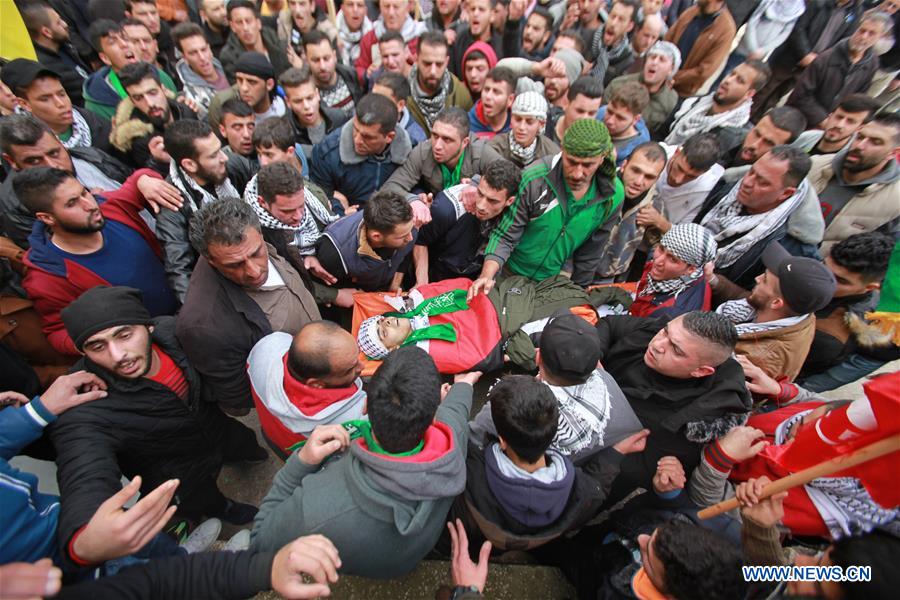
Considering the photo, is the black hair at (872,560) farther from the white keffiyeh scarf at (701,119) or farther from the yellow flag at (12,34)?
the yellow flag at (12,34)

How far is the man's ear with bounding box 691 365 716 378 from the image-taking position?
216cm

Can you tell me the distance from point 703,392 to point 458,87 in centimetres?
445

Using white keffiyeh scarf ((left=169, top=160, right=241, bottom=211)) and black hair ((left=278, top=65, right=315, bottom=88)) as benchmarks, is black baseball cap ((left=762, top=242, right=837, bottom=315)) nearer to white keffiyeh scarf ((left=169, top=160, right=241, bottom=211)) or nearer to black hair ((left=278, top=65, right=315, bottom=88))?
white keffiyeh scarf ((left=169, top=160, right=241, bottom=211))

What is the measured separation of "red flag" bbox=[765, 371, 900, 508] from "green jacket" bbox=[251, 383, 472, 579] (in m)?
1.54

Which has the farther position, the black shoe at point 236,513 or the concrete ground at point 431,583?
the black shoe at point 236,513

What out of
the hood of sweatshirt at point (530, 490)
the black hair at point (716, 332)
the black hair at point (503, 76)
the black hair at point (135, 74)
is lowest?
the hood of sweatshirt at point (530, 490)

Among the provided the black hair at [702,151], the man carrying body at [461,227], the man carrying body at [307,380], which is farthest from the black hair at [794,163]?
the man carrying body at [307,380]

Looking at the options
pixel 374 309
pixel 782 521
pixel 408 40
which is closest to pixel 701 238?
pixel 782 521

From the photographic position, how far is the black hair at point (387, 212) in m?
2.70

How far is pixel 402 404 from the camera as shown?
1504 mm

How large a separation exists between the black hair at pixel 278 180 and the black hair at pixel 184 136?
0.60 meters

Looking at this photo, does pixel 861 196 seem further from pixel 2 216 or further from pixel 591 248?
pixel 2 216

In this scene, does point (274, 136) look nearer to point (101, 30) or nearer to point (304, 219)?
point (304, 219)

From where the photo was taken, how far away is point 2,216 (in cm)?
272
